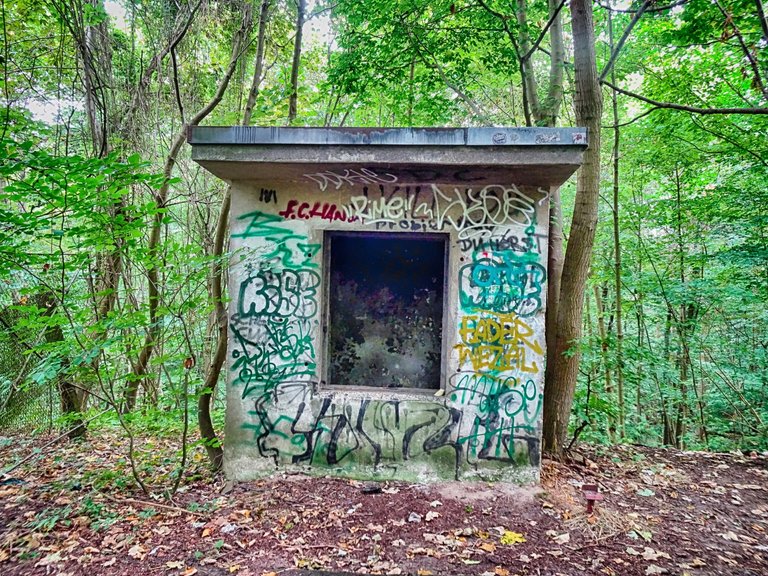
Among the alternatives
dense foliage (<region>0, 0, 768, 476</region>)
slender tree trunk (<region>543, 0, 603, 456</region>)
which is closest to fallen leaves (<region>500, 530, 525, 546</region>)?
slender tree trunk (<region>543, 0, 603, 456</region>)

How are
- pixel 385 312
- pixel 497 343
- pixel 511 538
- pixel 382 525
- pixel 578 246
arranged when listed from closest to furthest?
pixel 511 538 → pixel 382 525 → pixel 497 343 → pixel 578 246 → pixel 385 312

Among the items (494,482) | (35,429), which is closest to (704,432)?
(494,482)

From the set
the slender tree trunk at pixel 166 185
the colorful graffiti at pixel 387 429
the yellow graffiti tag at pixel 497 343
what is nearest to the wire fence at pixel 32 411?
the slender tree trunk at pixel 166 185

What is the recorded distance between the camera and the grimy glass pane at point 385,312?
216 inches

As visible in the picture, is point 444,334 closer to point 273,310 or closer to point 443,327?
point 443,327

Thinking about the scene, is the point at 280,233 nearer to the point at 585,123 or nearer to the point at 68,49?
the point at 585,123

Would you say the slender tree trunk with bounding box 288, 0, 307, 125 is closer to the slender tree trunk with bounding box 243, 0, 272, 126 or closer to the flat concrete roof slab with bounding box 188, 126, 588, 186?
the slender tree trunk with bounding box 243, 0, 272, 126

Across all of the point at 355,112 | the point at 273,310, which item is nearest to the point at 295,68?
the point at 355,112

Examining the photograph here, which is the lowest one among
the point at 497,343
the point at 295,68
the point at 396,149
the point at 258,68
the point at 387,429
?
the point at 387,429

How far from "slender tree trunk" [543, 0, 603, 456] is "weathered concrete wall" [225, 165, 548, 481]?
2.63 feet

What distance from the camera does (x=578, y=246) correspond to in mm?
4613

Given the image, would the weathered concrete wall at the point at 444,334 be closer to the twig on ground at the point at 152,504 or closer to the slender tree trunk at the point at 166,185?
the twig on ground at the point at 152,504

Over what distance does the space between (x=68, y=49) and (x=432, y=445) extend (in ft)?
22.5

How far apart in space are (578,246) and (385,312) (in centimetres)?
231
